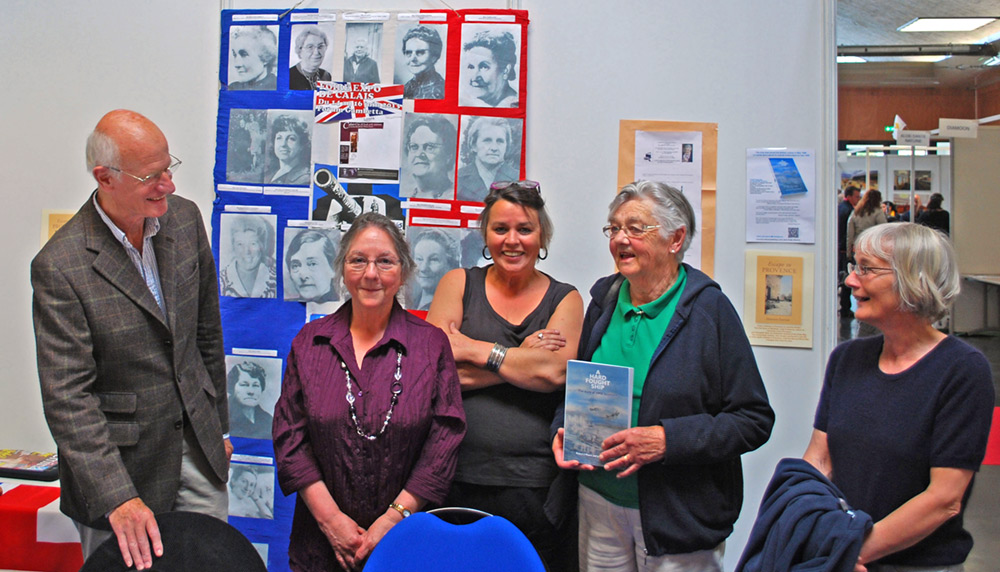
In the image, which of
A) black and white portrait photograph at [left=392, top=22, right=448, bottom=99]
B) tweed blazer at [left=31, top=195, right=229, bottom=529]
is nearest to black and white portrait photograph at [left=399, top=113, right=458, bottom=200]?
black and white portrait photograph at [left=392, top=22, right=448, bottom=99]

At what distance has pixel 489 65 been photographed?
2.72 m

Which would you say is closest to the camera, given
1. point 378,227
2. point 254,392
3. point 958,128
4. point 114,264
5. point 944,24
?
point 114,264

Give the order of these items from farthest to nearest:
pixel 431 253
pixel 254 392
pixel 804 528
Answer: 1. pixel 254 392
2. pixel 431 253
3. pixel 804 528

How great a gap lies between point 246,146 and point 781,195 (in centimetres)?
232

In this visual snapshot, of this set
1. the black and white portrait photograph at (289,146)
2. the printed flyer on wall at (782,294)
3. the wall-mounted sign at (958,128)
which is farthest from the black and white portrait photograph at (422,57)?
the wall-mounted sign at (958,128)

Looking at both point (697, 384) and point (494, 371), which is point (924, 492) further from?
point (494, 371)

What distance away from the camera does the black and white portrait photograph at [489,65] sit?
106 inches

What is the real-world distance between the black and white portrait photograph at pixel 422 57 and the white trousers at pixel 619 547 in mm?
1776

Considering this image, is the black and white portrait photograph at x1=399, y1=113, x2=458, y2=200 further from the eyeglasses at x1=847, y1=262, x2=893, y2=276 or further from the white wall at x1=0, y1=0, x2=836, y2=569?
the eyeglasses at x1=847, y1=262, x2=893, y2=276

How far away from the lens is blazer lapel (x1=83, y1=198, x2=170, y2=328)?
1.64m

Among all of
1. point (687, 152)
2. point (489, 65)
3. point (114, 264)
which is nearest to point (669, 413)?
point (687, 152)

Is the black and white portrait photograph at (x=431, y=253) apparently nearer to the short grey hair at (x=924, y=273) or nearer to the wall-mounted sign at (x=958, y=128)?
the short grey hair at (x=924, y=273)

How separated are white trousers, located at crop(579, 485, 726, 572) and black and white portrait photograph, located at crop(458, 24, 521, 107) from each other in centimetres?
165

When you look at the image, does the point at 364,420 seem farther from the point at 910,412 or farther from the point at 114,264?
the point at 910,412
